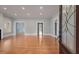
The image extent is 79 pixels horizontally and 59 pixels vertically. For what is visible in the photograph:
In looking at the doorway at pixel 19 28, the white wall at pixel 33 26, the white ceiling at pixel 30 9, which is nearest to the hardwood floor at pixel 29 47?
the white ceiling at pixel 30 9

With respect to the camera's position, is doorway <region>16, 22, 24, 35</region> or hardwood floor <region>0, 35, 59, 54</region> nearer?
hardwood floor <region>0, 35, 59, 54</region>

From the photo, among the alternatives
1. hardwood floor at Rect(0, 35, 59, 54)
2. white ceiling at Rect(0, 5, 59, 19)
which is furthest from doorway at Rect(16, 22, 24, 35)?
hardwood floor at Rect(0, 35, 59, 54)

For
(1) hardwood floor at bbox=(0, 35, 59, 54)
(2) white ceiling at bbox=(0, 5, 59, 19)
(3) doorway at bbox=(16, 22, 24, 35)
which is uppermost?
(2) white ceiling at bbox=(0, 5, 59, 19)

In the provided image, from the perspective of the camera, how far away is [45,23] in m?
16.9

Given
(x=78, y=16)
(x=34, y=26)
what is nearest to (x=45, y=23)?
(x=34, y=26)

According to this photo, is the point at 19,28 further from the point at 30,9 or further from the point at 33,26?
the point at 30,9

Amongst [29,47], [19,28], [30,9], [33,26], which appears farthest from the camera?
Result: [19,28]

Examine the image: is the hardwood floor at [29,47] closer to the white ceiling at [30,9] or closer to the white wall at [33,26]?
the white ceiling at [30,9]

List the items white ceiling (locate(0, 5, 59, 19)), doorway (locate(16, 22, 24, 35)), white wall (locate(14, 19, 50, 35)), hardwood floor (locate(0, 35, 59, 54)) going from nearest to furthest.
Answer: hardwood floor (locate(0, 35, 59, 54)) → white ceiling (locate(0, 5, 59, 19)) → white wall (locate(14, 19, 50, 35)) → doorway (locate(16, 22, 24, 35))

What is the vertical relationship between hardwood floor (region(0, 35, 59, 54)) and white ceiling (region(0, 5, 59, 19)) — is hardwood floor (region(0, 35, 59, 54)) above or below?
below

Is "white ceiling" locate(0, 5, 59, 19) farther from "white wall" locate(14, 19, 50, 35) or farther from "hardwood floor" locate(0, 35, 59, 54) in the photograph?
"white wall" locate(14, 19, 50, 35)

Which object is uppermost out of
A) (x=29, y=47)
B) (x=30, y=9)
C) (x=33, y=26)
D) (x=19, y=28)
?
(x=30, y=9)

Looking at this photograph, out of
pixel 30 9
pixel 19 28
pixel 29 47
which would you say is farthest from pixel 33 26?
pixel 29 47
